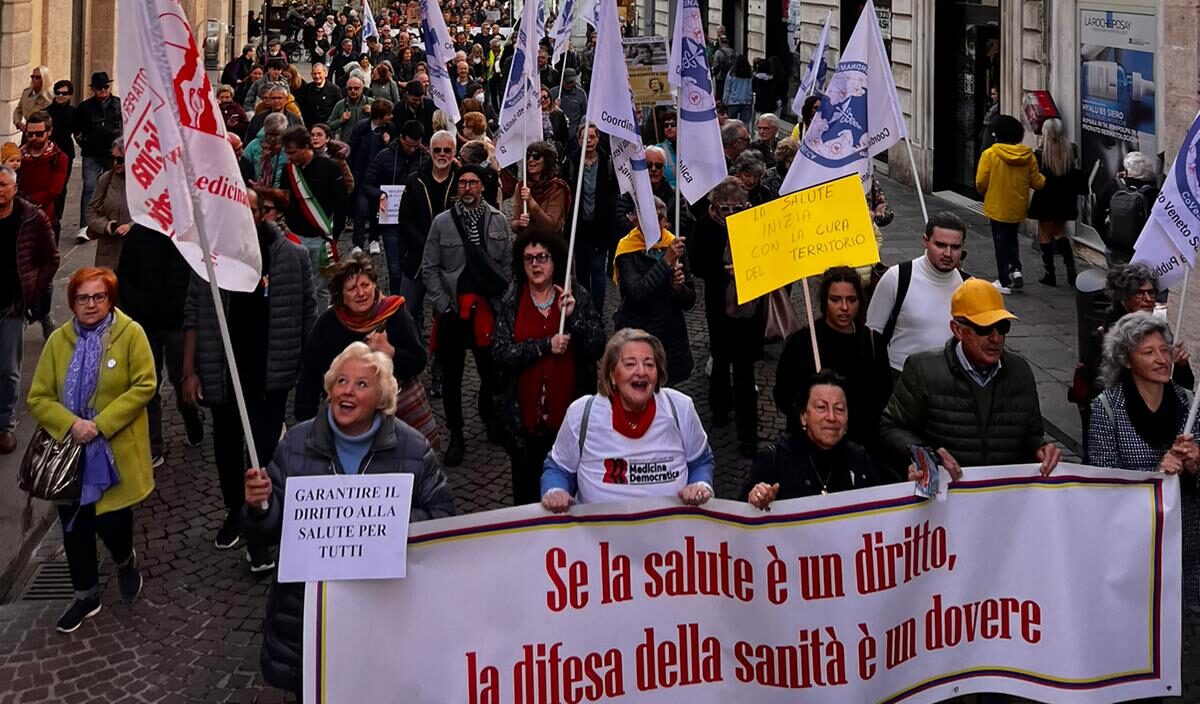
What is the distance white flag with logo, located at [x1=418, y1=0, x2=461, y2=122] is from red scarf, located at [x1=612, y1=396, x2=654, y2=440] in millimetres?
6380

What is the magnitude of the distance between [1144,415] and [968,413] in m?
0.67

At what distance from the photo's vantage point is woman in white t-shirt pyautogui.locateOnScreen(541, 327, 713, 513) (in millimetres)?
4430

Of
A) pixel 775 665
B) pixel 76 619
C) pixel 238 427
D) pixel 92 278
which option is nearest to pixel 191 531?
pixel 238 427

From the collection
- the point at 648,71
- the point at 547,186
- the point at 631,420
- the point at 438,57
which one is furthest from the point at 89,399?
the point at 648,71

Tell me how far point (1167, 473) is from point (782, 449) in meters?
1.28

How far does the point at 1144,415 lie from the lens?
186 inches

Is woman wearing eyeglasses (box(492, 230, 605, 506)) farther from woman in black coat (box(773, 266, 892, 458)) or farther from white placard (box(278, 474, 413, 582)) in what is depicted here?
white placard (box(278, 474, 413, 582))

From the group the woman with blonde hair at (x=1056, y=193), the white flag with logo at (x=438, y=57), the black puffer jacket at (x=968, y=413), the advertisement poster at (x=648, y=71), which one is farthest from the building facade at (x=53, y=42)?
the black puffer jacket at (x=968, y=413)

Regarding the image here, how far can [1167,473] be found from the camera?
440 centimetres

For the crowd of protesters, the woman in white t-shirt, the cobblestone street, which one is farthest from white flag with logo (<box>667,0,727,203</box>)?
the woman in white t-shirt

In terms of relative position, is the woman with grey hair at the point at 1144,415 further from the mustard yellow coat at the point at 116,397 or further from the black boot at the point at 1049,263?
the black boot at the point at 1049,263

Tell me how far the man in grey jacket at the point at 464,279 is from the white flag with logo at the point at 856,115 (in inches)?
65.3

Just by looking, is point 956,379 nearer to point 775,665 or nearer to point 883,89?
point 775,665

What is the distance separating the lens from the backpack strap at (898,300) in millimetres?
5863
